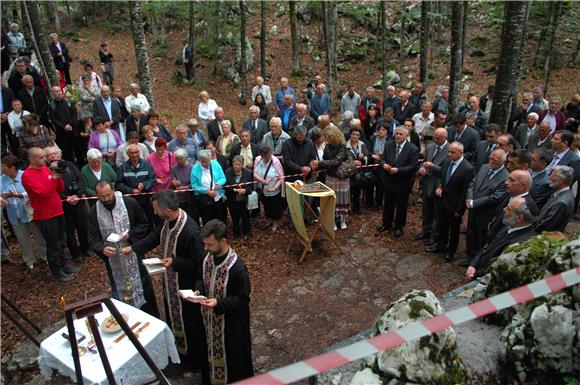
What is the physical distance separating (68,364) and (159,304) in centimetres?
259

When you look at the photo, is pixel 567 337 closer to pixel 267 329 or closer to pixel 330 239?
pixel 267 329

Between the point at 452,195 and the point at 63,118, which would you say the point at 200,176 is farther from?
the point at 63,118

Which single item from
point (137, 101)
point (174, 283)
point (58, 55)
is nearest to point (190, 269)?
point (174, 283)

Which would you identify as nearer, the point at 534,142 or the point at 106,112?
the point at 534,142

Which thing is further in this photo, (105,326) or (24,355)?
(24,355)

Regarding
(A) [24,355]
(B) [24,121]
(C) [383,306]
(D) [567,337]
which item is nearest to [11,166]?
(B) [24,121]

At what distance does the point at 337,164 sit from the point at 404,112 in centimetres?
382

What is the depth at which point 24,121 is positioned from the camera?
8.96 meters

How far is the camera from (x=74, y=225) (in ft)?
26.8

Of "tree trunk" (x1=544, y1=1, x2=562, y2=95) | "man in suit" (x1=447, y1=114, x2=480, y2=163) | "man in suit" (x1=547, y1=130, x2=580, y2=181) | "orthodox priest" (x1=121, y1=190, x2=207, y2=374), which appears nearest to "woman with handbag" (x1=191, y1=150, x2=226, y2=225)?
"orthodox priest" (x1=121, y1=190, x2=207, y2=374)

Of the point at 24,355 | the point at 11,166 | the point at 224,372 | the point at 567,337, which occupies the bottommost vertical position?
the point at 24,355

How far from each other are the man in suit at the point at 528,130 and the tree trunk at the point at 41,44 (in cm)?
1214

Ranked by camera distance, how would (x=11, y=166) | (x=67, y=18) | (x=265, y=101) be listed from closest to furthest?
(x=11, y=166), (x=265, y=101), (x=67, y=18)

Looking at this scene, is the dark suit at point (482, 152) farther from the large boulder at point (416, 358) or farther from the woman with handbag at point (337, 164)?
the large boulder at point (416, 358)
